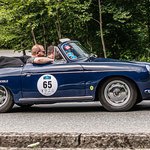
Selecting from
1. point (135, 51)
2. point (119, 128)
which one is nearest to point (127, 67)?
point (119, 128)

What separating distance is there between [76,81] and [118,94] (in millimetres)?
829

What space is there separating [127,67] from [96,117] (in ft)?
3.58

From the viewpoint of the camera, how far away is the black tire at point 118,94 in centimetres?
626

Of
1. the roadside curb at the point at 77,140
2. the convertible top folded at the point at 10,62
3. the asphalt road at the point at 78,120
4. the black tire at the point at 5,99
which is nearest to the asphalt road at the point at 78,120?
the asphalt road at the point at 78,120

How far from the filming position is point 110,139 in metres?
4.09

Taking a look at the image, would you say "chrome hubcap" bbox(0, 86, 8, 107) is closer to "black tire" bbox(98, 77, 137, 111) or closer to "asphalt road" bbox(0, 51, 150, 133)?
"asphalt road" bbox(0, 51, 150, 133)

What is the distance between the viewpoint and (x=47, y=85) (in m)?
6.51

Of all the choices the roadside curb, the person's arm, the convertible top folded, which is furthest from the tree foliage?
the roadside curb

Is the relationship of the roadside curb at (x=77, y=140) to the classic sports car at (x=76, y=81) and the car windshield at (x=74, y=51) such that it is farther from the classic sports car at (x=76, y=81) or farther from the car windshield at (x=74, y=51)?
the car windshield at (x=74, y=51)

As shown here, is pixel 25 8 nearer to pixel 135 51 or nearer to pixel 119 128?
pixel 135 51

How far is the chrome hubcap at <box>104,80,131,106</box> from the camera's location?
20.6 feet

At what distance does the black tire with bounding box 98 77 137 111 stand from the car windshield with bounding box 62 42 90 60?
863mm

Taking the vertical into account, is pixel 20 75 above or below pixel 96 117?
above

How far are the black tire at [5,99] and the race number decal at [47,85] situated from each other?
0.73 meters
